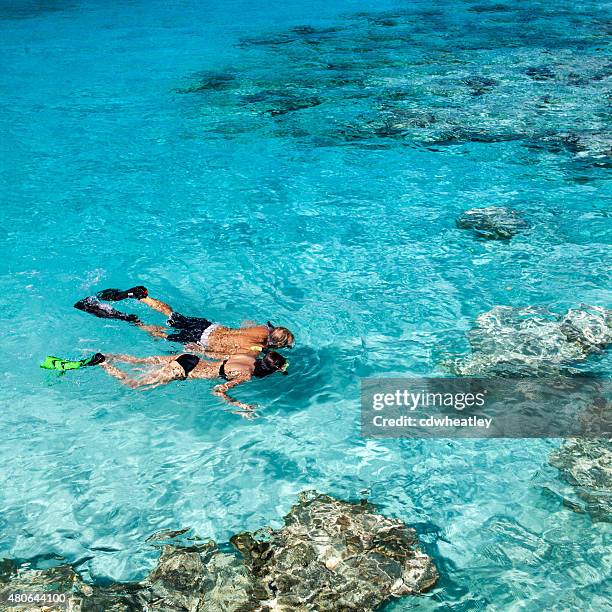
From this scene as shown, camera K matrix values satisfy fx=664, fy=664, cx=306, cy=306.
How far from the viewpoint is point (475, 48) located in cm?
1997

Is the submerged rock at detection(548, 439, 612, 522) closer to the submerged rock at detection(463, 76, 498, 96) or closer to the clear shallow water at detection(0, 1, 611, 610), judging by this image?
the clear shallow water at detection(0, 1, 611, 610)

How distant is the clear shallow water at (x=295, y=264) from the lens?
545 cm

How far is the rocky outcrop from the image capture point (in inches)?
182

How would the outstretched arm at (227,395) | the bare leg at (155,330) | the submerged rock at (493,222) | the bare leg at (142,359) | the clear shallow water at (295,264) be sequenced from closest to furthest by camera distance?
the clear shallow water at (295,264) < the outstretched arm at (227,395) < the bare leg at (142,359) < the bare leg at (155,330) < the submerged rock at (493,222)

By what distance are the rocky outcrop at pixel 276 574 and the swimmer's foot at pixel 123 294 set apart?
332 cm

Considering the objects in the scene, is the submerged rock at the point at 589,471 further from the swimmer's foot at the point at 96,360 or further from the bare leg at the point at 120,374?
the swimmer's foot at the point at 96,360

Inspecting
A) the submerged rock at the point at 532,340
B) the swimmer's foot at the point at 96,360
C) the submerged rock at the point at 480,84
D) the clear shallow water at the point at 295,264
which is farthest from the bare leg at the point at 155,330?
the submerged rock at the point at 480,84

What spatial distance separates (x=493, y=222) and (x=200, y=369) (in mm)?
5409

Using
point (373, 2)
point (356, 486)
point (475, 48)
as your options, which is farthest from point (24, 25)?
point (356, 486)

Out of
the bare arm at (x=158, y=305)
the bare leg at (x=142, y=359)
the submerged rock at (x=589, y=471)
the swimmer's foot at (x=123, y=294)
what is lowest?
the submerged rock at (x=589, y=471)

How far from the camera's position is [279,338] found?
704 cm

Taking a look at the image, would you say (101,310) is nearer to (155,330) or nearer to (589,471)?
(155,330)

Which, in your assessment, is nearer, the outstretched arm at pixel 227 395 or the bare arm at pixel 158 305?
the outstretched arm at pixel 227 395

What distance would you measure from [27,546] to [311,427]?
265 cm
